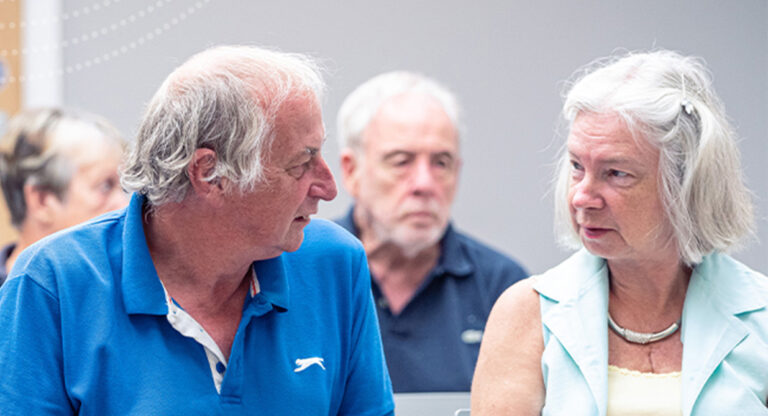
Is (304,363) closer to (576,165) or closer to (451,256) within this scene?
(576,165)

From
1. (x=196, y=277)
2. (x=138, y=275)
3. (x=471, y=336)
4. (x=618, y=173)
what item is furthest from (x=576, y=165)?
(x=471, y=336)

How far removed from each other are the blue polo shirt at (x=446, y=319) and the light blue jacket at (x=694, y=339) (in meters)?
0.95

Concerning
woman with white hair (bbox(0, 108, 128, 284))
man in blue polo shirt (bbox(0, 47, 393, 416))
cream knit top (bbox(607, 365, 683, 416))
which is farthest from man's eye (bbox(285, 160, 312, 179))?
woman with white hair (bbox(0, 108, 128, 284))

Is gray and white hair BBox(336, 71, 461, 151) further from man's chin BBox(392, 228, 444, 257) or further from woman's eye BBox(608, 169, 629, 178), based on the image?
woman's eye BBox(608, 169, 629, 178)

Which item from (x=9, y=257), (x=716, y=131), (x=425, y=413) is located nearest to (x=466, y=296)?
(x=425, y=413)

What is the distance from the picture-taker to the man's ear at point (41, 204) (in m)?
3.03

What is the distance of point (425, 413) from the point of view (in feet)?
6.89

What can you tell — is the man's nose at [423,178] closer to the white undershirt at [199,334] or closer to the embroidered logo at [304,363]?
the embroidered logo at [304,363]

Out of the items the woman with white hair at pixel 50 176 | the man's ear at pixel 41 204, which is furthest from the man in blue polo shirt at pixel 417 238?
the man's ear at pixel 41 204

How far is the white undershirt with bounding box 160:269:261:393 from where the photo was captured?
5.46 ft

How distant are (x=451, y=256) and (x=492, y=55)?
1.12 m

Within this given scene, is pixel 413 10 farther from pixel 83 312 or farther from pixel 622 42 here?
pixel 83 312

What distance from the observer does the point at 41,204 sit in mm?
3031

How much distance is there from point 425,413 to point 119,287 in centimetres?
78
